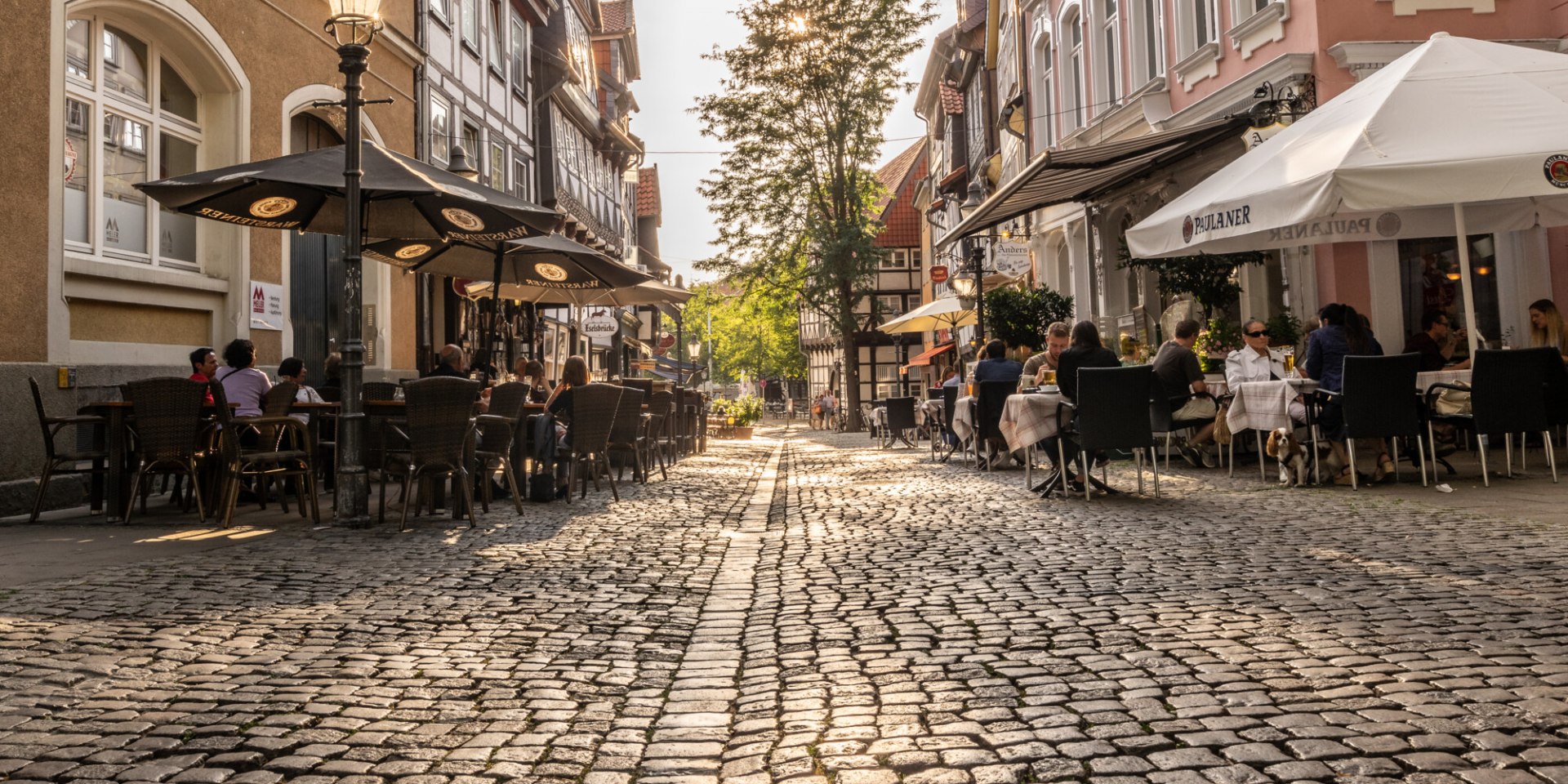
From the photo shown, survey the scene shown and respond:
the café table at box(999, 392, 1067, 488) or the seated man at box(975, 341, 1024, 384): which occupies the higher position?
the seated man at box(975, 341, 1024, 384)

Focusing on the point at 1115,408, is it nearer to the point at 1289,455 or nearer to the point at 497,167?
the point at 1289,455

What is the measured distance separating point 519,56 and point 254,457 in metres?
20.4

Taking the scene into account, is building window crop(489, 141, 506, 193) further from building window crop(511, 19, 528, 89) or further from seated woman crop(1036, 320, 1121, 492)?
seated woman crop(1036, 320, 1121, 492)

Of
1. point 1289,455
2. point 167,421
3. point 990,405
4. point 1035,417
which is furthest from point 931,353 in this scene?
point 167,421

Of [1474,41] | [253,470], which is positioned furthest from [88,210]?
[1474,41]

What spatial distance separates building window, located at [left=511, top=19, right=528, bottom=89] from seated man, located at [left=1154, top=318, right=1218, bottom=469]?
1858 centimetres

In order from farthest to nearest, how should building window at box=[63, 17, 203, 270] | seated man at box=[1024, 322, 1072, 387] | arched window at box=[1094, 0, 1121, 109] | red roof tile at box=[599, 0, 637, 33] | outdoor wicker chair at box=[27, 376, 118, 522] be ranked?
red roof tile at box=[599, 0, 637, 33] < arched window at box=[1094, 0, 1121, 109] < seated man at box=[1024, 322, 1072, 387] < building window at box=[63, 17, 203, 270] < outdoor wicker chair at box=[27, 376, 118, 522]

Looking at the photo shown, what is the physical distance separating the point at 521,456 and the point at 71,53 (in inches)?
213

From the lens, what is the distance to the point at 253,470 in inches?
360

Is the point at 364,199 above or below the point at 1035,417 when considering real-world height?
above

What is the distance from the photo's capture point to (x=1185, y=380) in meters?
11.5

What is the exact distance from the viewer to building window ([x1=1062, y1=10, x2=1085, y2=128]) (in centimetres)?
2252

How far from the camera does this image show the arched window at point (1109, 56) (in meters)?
20.4

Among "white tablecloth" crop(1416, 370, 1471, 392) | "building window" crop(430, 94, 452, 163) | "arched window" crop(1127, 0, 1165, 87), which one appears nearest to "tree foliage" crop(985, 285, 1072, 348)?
"arched window" crop(1127, 0, 1165, 87)
